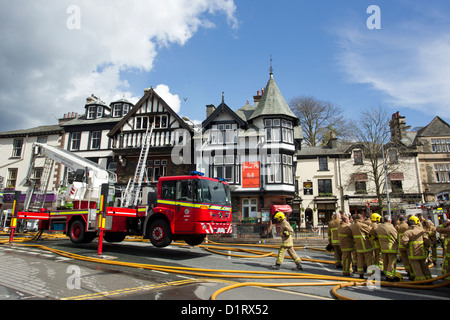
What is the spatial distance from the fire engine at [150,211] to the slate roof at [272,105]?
51.8 ft

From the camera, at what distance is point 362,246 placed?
312 inches

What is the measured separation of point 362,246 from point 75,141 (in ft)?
97.4

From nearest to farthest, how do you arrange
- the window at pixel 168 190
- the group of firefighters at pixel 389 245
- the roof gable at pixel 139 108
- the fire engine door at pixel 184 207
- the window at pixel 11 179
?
the group of firefighters at pixel 389 245, the fire engine door at pixel 184 207, the window at pixel 168 190, the roof gable at pixel 139 108, the window at pixel 11 179

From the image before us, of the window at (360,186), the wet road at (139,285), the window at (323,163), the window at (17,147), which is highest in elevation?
the window at (17,147)

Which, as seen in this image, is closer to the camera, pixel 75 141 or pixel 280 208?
pixel 280 208

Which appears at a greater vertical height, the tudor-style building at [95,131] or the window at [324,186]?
the tudor-style building at [95,131]

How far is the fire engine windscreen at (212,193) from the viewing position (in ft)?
33.8

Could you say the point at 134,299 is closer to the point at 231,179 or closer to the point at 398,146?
the point at 231,179

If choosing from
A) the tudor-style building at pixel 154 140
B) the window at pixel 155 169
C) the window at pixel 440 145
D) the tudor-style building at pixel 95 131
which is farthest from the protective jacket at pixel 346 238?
the window at pixel 440 145

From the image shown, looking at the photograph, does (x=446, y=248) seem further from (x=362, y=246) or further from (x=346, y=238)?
(x=346, y=238)

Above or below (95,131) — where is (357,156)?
below

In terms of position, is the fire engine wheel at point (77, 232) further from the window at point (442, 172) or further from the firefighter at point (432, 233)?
the window at point (442, 172)

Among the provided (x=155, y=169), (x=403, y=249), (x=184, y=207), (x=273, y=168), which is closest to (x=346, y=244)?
(x=403, y=249)

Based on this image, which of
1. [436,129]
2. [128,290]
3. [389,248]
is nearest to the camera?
[128,290]
